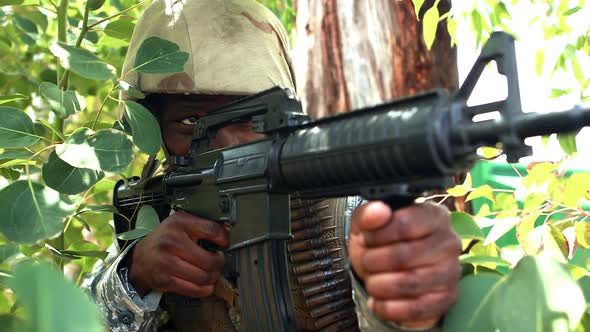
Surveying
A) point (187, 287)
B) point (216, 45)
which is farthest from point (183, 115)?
point (187, 287)

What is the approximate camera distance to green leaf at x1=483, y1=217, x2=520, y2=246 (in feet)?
3.47

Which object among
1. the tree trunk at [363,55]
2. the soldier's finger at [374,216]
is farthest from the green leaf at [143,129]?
the tree trunk at [363,55]

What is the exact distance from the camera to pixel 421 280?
78 cm

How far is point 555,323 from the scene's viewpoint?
24.5 inches

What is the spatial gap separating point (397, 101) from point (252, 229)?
439 millimetres

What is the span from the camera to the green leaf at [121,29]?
157 centimetres

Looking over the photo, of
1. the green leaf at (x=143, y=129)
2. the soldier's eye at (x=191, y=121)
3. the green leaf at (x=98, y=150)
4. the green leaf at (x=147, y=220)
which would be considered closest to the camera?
the green leaf at (x=98, y=150)

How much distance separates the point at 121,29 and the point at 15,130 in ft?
1.86

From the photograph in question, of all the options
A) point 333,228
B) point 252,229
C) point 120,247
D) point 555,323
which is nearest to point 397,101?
point 555,323

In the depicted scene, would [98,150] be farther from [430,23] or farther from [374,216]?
[430,23]

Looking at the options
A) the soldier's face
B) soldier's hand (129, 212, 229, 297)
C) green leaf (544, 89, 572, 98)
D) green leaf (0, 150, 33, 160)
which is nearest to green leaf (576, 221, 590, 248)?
green leaf (544, 89, 572, 98)

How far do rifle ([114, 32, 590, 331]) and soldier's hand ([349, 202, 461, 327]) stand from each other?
0.03m

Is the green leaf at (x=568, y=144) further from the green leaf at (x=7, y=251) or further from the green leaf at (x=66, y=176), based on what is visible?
the green leaf at (x=7, y=251)

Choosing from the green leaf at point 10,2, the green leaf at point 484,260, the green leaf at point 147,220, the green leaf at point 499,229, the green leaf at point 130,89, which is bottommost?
the green leaf at point 499,229
